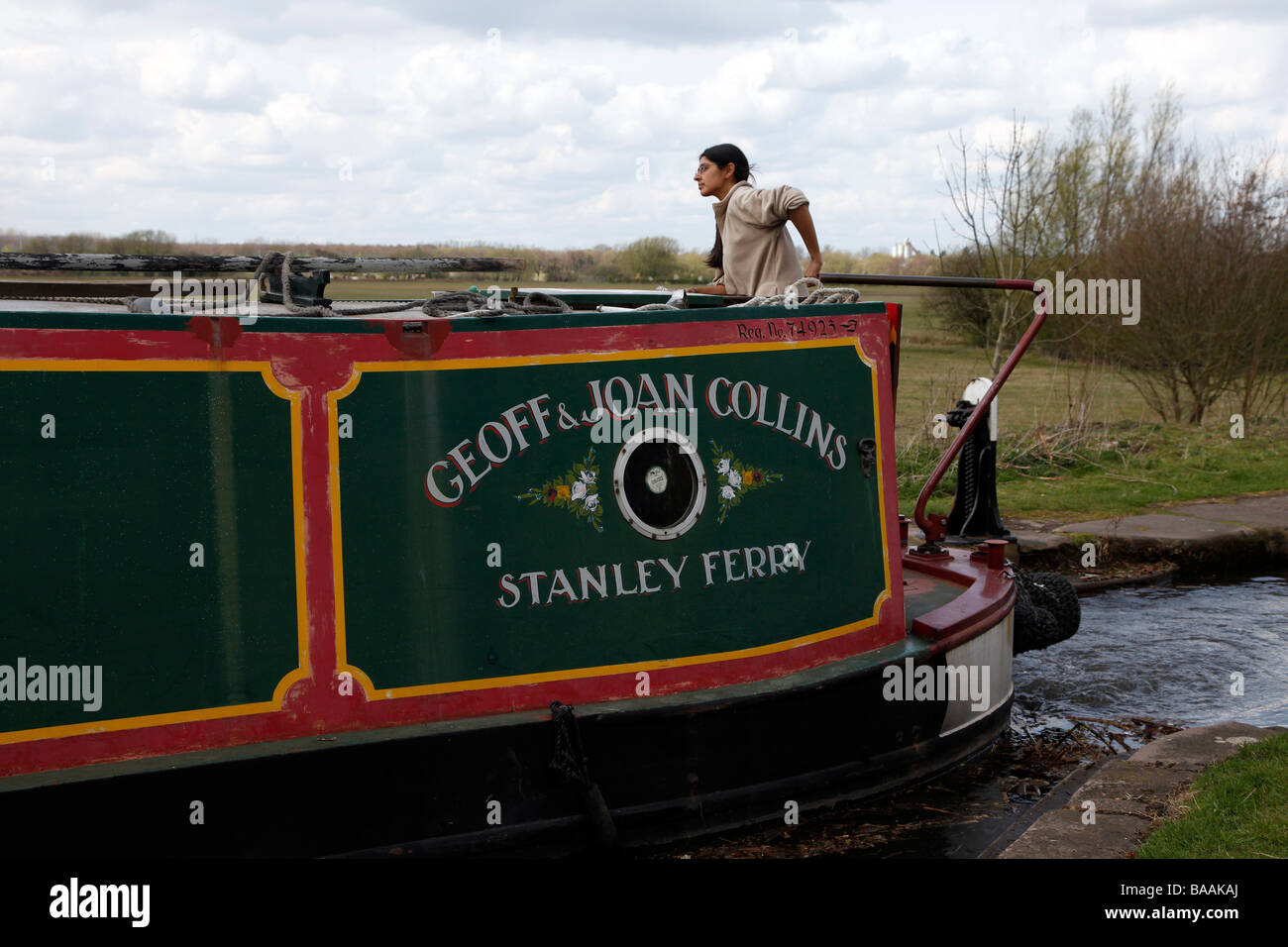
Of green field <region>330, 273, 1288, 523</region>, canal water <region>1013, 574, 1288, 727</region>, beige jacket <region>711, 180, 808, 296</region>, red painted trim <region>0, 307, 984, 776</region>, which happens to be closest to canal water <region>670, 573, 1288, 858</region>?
canal water <region>1013, 574, 1288, 727</region>

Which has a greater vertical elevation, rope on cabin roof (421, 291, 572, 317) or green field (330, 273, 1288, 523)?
rope on cabin roof (421, 291, 572, 317)

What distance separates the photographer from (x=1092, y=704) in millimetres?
6324

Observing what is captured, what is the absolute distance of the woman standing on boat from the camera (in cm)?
502

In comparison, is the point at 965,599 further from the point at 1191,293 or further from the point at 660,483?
the point at 1191,293

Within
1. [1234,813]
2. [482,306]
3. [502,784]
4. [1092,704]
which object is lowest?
[1092,704]

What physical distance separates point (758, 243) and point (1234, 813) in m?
2.87

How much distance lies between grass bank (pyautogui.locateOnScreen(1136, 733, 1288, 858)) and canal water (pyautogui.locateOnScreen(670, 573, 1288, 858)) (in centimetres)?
71

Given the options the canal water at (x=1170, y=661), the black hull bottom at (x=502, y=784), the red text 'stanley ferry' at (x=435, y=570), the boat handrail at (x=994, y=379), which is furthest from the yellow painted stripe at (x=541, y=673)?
the canal water at (x=1170, y=661)

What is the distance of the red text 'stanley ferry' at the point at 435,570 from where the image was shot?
3.41 meters

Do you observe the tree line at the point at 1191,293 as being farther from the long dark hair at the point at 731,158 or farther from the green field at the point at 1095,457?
the long dark hair at the point at 731,158

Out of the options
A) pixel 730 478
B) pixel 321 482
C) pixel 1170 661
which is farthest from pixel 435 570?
pixel 1170 661

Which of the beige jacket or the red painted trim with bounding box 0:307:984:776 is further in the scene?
the beige jacket

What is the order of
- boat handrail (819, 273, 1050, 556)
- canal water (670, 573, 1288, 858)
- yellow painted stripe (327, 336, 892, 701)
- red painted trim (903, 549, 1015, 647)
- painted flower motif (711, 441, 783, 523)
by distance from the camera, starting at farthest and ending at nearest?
1. boat handrail (819, 273, 1050, 556)
2. red painted trim (903, 549, 1015, 647)
3. canal water (670, 573, 1288, 858)
4. painted flower motif (711, 441, 783, 523)
5. yellow painted stripe (327, 336, 892, 701)

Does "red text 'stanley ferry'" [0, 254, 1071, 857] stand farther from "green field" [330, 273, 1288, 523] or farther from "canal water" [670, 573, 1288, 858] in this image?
"green field" [330, 273, 1288, 523]
